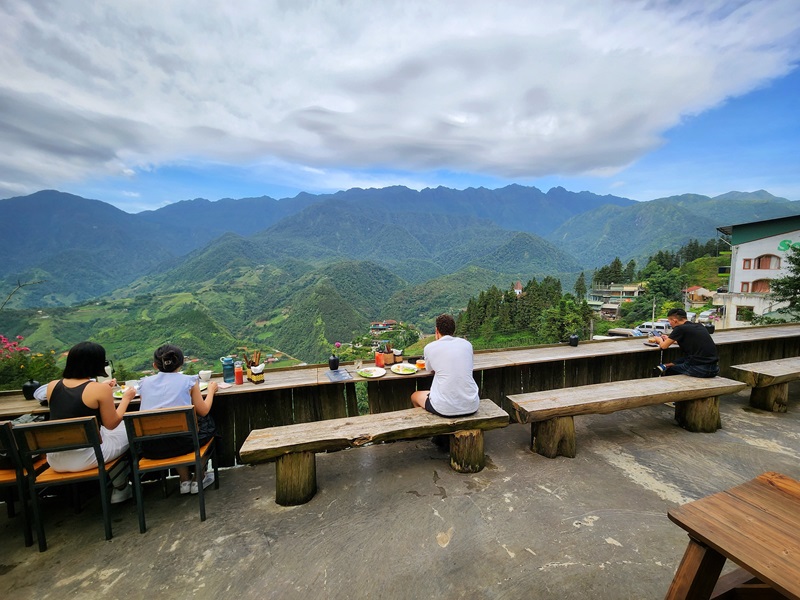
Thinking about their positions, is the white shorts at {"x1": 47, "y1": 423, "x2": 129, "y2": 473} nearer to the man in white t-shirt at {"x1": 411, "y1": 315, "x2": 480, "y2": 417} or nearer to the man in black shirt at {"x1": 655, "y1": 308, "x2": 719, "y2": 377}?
the man in white t-shirt at {"x1": 411, "y1": 315, "x2": 480, "y2": 417}

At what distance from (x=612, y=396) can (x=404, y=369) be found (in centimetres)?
243

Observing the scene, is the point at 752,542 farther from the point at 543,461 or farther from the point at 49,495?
the point at 49,495

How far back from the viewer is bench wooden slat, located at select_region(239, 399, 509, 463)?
3143 mm

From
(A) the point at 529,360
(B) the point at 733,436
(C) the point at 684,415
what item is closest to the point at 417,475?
(A) the point at 529,360

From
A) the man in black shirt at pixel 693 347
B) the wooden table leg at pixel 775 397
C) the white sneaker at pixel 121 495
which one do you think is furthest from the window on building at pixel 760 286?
the white sneaker at pixel 121 495

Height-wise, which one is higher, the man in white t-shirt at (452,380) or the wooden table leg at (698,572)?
the man in white t-shirt at (452,380)

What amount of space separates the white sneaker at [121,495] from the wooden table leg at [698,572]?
4360 millimetres

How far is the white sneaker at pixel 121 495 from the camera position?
3383mm

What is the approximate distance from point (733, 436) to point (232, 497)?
585 cm

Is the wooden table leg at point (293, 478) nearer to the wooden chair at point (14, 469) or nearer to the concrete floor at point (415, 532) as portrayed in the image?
the concrete floor at point (415, 532)

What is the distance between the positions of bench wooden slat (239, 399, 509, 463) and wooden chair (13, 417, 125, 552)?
3.54ft

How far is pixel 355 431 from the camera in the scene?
3367 mm

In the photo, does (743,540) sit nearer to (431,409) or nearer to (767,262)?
(431,409)

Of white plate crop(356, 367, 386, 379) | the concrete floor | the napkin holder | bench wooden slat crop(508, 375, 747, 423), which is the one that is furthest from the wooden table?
the napkin holder
